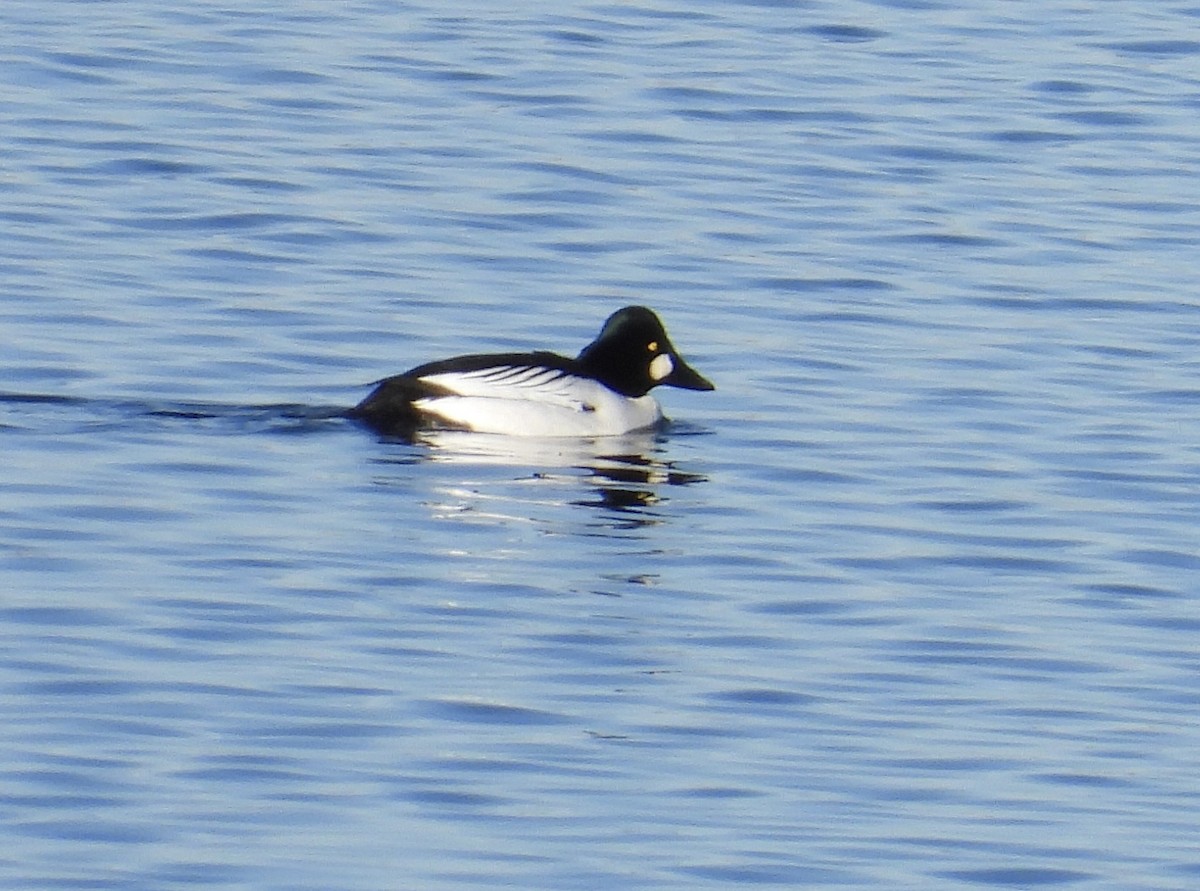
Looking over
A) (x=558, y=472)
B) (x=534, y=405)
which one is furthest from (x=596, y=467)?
(x=534, y=405)

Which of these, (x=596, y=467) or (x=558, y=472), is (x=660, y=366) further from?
(x=558, y=472)

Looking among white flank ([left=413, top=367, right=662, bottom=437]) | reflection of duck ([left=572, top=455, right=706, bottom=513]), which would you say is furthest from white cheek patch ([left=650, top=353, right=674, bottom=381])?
reflection of duck ([left=572, top=455, right=706, bottom=513])

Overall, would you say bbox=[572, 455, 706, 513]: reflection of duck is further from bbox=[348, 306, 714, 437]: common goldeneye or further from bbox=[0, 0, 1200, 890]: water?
bbox=[348, 306, 714, 437]: common goldeneye

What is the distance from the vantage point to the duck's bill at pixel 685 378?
1455 cm

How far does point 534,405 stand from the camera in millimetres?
14094

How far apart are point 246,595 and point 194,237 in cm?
655

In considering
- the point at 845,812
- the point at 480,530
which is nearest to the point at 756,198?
the point at 480,530

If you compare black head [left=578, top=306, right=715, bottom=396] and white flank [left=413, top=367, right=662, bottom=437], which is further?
black head [left=578, top=306, right=715, bottom=396]

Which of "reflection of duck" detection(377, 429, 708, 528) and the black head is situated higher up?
the black head

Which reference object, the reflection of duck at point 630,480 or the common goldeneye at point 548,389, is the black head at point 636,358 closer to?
the common goldeneye at point 548,389

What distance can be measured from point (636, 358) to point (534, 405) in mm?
677

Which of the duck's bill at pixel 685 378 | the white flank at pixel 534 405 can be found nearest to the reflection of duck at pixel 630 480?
the white flank at pixel 534 405

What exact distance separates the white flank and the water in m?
0.16

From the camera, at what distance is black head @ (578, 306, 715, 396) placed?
14477 mm
